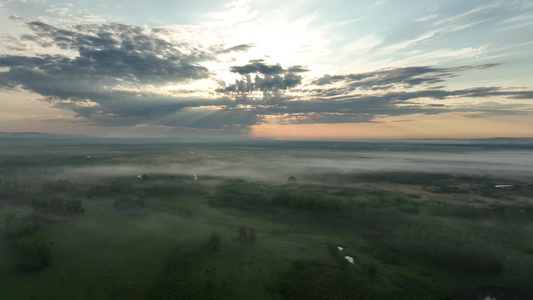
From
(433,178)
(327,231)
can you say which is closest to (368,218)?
(327,231)

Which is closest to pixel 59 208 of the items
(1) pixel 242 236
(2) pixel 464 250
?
(1) pixel 242 236

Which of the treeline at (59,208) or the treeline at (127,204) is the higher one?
the treeline at (59,208)

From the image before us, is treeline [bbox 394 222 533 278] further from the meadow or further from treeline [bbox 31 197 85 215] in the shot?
treeline [bbox 31 197 85 215]

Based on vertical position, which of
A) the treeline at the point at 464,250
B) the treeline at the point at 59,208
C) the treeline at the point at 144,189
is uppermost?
the treeline at the point at 59,208

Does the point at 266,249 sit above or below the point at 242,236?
below

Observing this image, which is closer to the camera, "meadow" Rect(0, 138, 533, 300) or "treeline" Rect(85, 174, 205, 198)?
Answer: "meadow" Rect(0, 138, 533, 300)

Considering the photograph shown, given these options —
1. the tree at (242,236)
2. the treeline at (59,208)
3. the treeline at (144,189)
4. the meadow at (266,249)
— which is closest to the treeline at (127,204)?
the meadow at (266,249)

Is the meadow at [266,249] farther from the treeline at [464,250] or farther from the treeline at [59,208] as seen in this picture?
the treeline at [59,208]

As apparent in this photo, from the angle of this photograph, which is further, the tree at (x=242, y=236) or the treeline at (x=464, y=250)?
the tree at (x=242, y=236)

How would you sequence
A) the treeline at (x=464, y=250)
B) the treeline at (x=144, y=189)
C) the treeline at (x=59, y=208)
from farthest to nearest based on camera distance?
the treeline at (x=144, y=189) → the treeline at (x=59, y=208) → the treeline at (x=464, y=250)

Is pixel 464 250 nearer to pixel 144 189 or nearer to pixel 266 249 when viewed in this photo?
pixel 266 249

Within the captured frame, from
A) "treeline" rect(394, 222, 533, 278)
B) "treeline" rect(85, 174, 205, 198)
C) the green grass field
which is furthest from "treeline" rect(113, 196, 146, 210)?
"treeline" rect(394, 222, 533, 278)

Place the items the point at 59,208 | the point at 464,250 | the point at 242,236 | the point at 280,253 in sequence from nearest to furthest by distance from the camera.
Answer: the point at 464,250 → the point at 280,253 → the point at 242,236 → the point at 59,208

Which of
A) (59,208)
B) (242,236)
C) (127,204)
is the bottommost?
(242,236)
